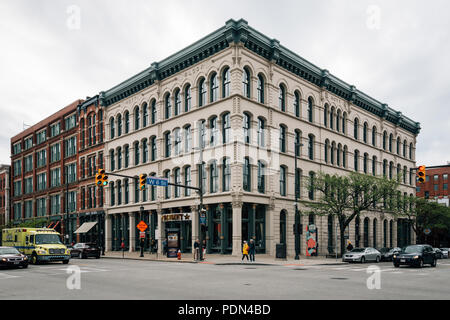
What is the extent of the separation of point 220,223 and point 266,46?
15.7 metres

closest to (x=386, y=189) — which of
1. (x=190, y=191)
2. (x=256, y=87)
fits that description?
(x=256, y=87)

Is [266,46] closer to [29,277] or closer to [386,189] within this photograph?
[386,189]

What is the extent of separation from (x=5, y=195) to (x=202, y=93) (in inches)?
2279

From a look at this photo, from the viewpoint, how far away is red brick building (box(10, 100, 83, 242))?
6094 centimetres

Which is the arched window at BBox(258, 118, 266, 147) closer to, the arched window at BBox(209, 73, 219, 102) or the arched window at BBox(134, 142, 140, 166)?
the arched window at BBox(209, 73, 219, 102)

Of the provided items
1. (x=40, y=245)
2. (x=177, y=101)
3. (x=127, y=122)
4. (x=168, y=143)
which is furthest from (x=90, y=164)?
(x=40, y=245)

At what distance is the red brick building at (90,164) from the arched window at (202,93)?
18258mm

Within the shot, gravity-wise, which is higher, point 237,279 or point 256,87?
point 256,87

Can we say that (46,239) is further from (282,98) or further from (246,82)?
(282,98)

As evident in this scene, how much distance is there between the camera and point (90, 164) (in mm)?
56844

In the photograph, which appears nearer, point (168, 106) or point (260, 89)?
point (260, 89)

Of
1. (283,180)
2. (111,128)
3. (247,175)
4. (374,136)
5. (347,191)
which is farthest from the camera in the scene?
(374,136)

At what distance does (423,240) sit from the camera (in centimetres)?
7038

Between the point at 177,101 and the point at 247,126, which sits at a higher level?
the point at 177,101
